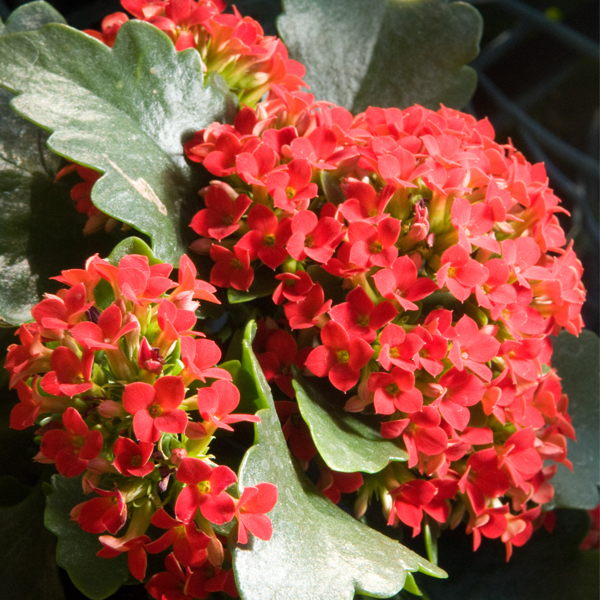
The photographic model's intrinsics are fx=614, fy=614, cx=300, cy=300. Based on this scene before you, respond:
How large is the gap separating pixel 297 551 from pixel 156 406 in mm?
150

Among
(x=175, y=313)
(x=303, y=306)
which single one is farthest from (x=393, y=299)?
(x=175, y=313)

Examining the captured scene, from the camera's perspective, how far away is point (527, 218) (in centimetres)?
60

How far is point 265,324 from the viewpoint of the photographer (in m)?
0.56

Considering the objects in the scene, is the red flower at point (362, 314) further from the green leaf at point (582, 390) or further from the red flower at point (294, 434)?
the green leaf at point (582, 390)

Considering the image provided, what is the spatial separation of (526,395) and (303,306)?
0.24m

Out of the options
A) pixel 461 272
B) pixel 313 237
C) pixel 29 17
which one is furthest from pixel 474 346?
pixel 29 17

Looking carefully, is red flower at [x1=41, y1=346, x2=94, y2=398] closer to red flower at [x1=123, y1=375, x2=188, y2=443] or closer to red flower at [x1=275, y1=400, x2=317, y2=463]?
red flower at [x1=123, y1=375, x2=188, y2=443]

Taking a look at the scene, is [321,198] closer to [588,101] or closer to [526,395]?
[526,395]

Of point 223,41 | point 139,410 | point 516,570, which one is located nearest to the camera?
point 139,410

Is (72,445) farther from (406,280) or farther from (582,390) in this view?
(582,390)

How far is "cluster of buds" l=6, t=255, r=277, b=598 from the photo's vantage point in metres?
0.42

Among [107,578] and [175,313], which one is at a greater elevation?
[175,313]

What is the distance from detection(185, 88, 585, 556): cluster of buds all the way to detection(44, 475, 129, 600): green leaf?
18 cm

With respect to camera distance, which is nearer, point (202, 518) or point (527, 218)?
point (202, 518)
